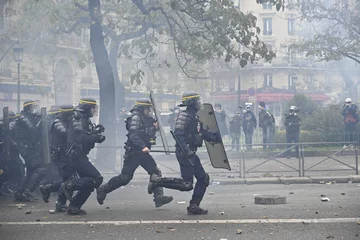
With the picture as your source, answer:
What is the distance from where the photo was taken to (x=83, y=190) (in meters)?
8.60

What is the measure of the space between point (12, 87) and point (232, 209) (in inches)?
1063

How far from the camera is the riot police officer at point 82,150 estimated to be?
8477 millimetres

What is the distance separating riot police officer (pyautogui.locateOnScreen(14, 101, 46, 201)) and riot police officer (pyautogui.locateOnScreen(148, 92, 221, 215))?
2982 millimetres

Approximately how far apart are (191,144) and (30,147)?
11.4 feet

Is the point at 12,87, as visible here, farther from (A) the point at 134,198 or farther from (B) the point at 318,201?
(B) the point at 318,201

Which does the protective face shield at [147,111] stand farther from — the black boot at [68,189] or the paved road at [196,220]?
the black boot at [68,189]

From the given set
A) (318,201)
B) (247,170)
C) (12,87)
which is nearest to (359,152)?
(247,170)

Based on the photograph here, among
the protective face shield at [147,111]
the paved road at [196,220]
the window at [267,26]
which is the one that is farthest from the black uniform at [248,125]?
the window at [267,26]

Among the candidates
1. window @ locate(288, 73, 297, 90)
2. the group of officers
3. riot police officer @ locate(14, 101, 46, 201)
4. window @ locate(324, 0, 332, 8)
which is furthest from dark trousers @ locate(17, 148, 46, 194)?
window @ locate(288, 73, 297, 90)

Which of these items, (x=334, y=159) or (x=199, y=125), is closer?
(x=199, y=125)

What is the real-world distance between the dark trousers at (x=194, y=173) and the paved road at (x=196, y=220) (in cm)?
32

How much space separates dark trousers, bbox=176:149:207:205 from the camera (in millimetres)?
8328

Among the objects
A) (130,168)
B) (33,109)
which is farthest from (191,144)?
(33,109)

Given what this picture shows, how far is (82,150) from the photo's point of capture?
857 centimetres
